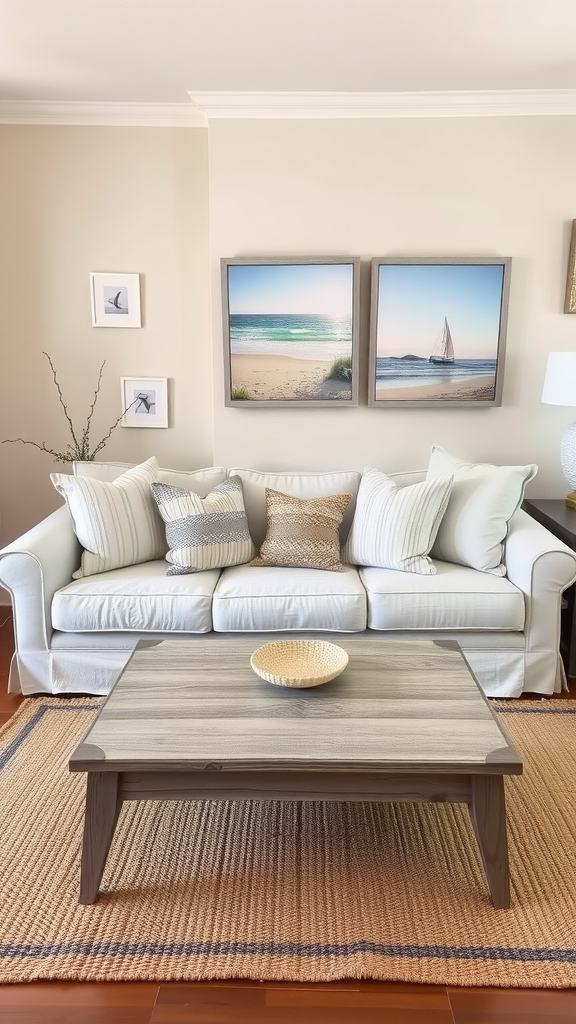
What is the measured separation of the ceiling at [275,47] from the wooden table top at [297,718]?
2234 mm

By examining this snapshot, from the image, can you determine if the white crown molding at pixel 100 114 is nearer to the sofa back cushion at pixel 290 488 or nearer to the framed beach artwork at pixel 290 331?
the framed beach artwork at pixel 290 331

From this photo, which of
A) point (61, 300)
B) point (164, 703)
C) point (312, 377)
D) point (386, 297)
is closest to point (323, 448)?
point (312, 377)

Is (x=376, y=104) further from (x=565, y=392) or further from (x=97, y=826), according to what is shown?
(x=97, y=826)

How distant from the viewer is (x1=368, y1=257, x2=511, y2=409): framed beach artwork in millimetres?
3695

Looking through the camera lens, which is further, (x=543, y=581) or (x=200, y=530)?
(x=200, y=530)

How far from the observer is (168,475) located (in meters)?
3.59

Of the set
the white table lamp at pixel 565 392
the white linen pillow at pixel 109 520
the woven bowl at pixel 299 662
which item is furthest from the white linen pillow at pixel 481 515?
the white linen pillow at pixel 109 520

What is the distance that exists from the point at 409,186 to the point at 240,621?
2232 mm

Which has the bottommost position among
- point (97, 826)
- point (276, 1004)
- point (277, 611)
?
point (276, 1004)

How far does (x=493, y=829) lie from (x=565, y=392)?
214 cm

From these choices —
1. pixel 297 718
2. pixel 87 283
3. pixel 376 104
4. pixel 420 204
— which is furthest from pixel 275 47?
pixel 297 718

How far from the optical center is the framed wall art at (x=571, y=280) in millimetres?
3648

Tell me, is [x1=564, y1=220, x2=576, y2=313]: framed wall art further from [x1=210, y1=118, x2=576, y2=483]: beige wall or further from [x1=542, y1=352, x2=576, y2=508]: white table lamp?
[x1=542, y1=352, x2=576, y2=508]: white table lamp

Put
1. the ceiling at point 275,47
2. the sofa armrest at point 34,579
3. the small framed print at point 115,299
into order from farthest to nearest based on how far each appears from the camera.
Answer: the small framed print at point 115,299, the sofa armrest at point 34,579, the ceiling at point 275,47
